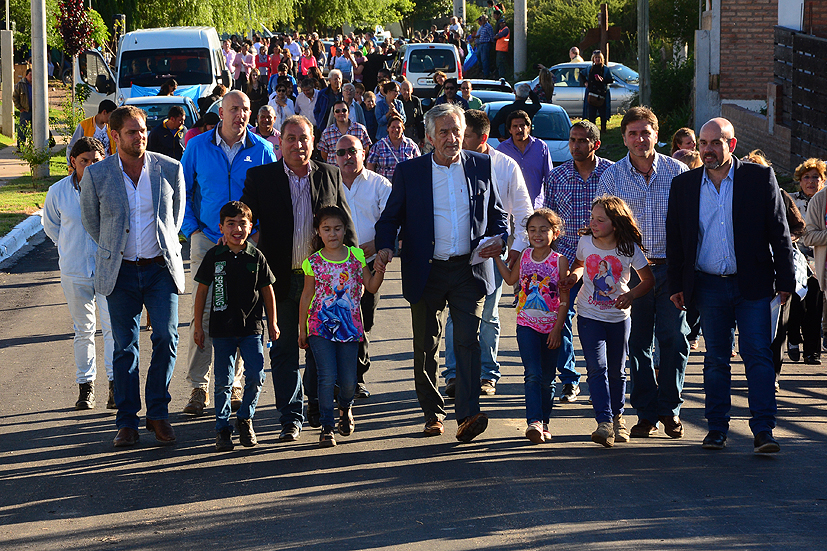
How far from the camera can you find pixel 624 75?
102 ft

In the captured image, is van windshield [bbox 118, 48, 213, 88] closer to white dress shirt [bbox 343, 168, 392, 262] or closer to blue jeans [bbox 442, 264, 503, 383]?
white dress shirt [bbox 343, 168, 392, 262]

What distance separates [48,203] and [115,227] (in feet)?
5.03

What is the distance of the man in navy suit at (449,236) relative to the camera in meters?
7.11

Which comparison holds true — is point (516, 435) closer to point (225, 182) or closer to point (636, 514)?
point (636, 514)

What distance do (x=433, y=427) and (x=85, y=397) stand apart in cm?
268

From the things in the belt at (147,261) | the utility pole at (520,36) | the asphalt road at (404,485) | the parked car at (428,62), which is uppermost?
the utility pole at (520,36)

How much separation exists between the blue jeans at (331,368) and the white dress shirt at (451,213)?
85 cm

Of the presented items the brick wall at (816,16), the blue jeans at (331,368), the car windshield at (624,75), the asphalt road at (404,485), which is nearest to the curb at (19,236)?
the asphalt road at (404,485)

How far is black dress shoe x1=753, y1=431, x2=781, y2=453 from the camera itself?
264 inches

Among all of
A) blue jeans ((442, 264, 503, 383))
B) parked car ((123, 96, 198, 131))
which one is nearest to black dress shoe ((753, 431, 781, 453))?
blue jeans ((442, 264, 503, 383))

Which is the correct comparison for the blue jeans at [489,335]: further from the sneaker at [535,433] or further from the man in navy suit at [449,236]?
the sneaker at [535,433]

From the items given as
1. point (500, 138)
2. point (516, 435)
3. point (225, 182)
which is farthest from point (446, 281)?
point (500, 138)

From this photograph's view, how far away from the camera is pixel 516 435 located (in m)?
7.37

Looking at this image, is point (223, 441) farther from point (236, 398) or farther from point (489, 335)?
point (489, 335)
